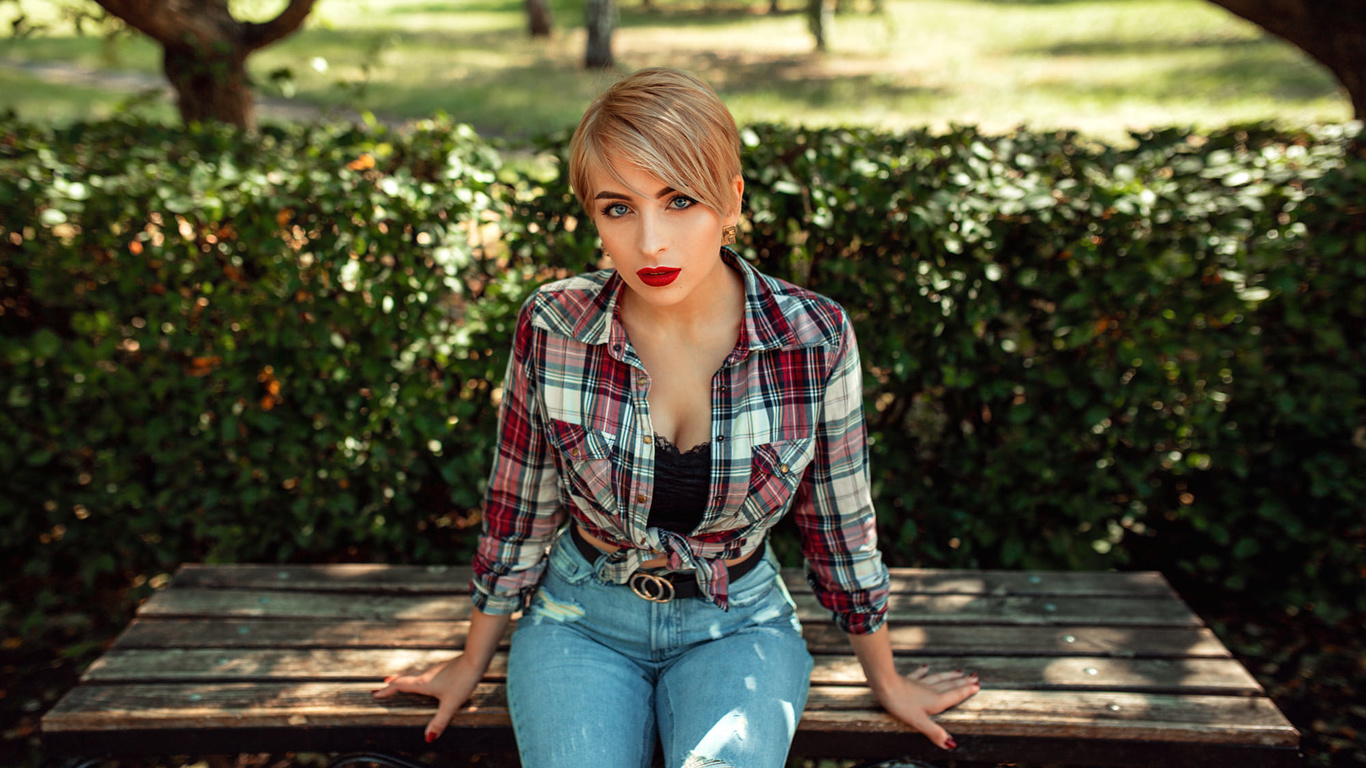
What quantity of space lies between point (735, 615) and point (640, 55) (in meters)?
19.0

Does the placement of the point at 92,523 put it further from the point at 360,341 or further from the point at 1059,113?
the point at 1059,113

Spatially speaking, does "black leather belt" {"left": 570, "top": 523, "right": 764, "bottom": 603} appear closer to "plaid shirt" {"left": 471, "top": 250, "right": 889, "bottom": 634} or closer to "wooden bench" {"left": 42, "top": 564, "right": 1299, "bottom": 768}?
"plaid shirt" {"left": 471, "top": 250, "right": 889, "bottom": 634}

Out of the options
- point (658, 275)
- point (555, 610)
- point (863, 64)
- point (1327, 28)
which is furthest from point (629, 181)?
point (863, 64)

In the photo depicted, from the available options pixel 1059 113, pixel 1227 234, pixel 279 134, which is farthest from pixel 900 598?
pixel 1059 113

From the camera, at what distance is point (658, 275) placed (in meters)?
1.83

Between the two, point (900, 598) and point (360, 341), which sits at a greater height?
point (360, 341)

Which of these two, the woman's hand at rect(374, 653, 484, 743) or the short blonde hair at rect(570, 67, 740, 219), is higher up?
the short blonde hair at rect(570, 67, 740, 219)

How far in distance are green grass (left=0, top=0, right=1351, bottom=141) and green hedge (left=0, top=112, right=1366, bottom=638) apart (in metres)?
6.14

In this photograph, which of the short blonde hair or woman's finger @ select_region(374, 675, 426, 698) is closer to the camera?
the short blonde hair

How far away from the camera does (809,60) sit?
18672 mm

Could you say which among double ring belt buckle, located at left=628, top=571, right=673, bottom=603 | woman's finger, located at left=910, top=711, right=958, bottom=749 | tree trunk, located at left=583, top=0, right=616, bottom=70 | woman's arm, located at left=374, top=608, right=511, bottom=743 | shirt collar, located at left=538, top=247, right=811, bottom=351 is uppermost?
tree trunk, located at left=583, top=0, right=616, bottom=70

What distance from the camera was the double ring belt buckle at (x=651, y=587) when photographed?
6.63 ft

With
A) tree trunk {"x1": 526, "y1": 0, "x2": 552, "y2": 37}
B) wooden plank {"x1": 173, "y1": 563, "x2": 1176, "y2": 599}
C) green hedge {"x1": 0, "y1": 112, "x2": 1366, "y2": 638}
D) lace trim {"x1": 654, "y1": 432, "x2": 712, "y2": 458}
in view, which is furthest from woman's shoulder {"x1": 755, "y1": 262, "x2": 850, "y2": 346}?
tree trunk {"x1": 526, "y1": 0, "x2": 552, "y2": 37}

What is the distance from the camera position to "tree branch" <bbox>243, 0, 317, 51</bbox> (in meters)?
4.18
